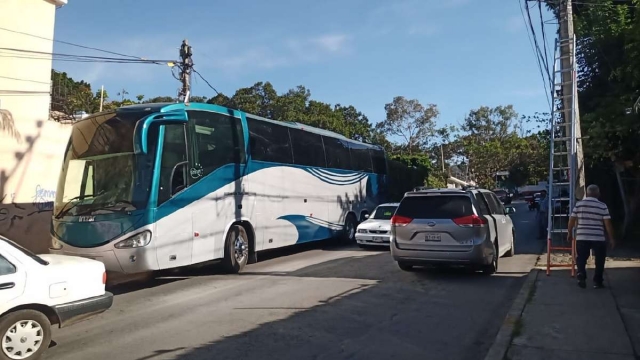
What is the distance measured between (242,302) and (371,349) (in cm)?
314

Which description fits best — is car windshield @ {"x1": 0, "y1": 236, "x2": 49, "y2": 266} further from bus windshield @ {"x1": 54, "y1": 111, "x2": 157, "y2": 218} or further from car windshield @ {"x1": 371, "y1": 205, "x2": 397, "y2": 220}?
car windshield @ {"x1": 371, "y1": 205, "x2": 397, "y2": 220}

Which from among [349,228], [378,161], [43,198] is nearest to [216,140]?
[43,198]

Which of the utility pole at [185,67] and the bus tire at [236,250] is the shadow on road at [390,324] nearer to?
the bus tire at [236,250]

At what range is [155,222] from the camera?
9.68m

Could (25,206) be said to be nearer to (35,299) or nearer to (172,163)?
(172,163)

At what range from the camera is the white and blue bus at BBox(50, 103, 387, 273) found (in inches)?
376

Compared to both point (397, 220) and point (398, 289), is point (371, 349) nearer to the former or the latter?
point (398, 289)

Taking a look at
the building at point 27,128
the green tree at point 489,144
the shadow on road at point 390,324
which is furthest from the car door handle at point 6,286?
the green tree at point 489,144

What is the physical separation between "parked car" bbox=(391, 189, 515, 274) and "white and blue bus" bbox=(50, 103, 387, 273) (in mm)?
3797

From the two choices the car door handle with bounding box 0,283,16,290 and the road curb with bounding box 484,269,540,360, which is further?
the road curb with bounding box 484,269,540,360

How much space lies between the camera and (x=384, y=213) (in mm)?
17141

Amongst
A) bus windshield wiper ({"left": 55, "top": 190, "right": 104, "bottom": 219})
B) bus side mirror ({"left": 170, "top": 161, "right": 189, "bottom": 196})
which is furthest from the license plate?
bus windshield wiper ({"left": 55, "top": 190, "right": 104, "bottom": 219})

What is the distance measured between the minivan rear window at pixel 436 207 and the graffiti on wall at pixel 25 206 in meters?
9.97

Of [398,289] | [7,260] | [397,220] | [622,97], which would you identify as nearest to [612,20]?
[622,97]
